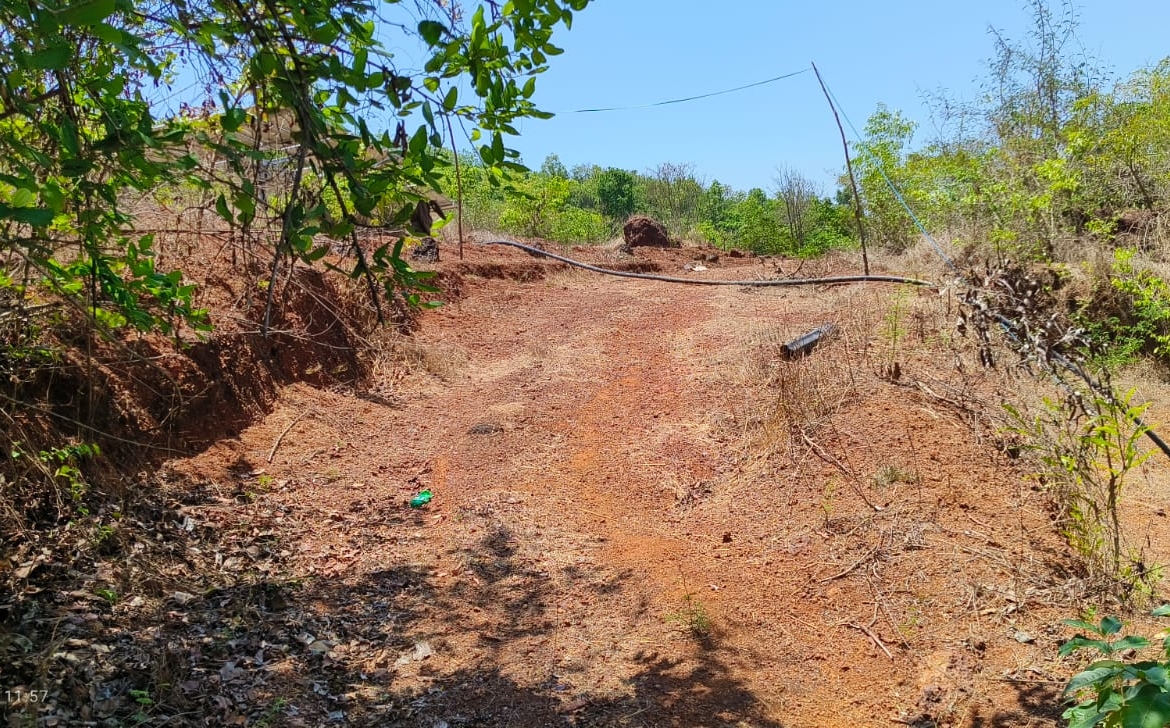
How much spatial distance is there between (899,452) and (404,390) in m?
3.86

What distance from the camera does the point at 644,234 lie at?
48.1 feet

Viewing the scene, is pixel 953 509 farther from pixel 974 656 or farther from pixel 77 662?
pixel 77 662

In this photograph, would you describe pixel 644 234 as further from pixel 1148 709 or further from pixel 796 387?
pixel 1148 709

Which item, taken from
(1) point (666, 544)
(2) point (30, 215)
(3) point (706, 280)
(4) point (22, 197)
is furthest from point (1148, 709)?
(3) point (706, 280)

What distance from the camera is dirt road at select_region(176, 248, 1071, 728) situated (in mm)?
2807

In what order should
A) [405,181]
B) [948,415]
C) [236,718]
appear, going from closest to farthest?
[405,181], [236,718], [948,415]

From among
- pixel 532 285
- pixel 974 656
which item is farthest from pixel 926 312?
pixel 532 285

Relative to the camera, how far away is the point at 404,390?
20.0 feet

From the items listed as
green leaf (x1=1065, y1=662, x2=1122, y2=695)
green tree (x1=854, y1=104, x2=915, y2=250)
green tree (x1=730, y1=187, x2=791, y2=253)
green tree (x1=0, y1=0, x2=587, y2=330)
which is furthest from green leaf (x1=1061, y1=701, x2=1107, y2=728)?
green tree (x1=730, y1=187, x2=791, y2=253)

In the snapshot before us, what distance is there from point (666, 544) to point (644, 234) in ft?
37.2

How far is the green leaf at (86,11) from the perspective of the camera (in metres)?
1.12

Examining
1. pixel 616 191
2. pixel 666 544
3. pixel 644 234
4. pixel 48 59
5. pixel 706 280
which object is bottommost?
pixel 666 544

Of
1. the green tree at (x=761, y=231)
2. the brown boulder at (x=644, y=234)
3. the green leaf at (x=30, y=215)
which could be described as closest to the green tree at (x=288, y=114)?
the green leaf at (x=30, y=215)

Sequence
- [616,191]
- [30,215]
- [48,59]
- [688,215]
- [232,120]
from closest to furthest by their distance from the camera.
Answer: [48,59], [30,215], [232,120], [688,215], [616,191]
